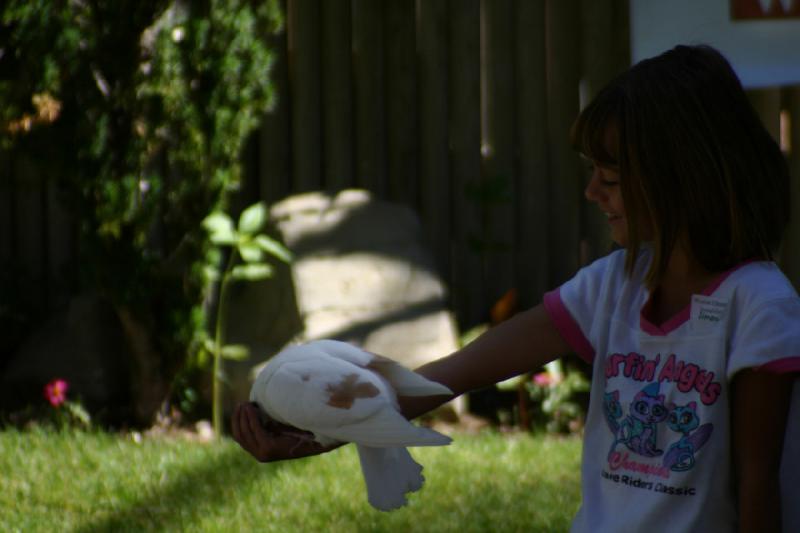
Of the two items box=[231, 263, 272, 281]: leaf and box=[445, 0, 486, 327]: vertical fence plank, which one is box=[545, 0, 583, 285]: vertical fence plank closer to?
box=[445, 0, 486, 327]: vertical fence plank

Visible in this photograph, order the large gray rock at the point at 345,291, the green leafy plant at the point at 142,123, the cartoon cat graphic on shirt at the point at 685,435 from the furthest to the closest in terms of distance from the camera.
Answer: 1. the large gray rock at the point at 345,291
2. the green leafy plant at the point at 142,123
3. the cartoon cat graphic on shirt at the point at 685,435

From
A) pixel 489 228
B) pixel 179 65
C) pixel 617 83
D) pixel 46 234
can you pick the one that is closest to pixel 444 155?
pixel 489 228

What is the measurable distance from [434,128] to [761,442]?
4.60 m

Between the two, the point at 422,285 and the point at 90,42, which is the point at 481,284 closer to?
the point at 422,285

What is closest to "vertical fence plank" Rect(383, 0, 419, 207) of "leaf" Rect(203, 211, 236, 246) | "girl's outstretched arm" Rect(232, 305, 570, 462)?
"leaf" Rect(203, 211, 236, 246)

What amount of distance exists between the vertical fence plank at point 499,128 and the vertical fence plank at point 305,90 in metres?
0.85

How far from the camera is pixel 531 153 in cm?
626

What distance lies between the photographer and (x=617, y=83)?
2.00m

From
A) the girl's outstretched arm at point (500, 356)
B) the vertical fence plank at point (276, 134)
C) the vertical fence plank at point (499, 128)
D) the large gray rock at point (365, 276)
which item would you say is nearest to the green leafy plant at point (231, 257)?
the large gray rock at point (365, 276)

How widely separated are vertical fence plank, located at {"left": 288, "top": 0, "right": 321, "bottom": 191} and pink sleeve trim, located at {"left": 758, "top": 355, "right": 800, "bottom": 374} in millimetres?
4700

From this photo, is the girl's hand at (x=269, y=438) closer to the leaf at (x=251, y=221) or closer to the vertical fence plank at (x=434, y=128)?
the leaf at (x=251, y=221)

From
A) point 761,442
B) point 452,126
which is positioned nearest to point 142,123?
point 452,126

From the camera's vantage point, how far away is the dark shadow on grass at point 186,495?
394 cm

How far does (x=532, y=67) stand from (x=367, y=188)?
1038 mm
